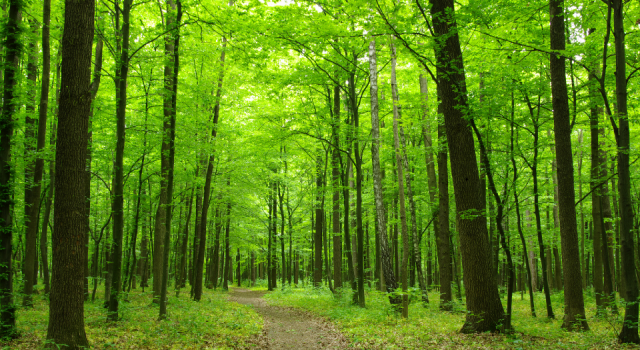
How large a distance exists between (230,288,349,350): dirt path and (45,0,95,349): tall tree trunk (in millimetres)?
4126

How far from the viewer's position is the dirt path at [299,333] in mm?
8469

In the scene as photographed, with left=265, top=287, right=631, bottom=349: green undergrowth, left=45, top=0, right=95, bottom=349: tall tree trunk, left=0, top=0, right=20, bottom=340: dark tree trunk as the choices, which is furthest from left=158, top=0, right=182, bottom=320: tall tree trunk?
left=265, top=287, right=631, bottom=349: green undergrowth

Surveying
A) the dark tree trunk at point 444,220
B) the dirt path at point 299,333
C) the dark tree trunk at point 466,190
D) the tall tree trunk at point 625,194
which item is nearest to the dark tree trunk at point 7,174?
the dirt path at point 299,333

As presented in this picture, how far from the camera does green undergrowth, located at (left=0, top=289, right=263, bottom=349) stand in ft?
23.5

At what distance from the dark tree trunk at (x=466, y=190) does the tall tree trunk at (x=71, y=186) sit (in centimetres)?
705

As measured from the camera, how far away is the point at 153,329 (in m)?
8.62

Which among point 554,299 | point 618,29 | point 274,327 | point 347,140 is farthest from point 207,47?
point 554,299

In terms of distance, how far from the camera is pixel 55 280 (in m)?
5.56

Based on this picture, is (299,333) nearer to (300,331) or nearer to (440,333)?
(300,331)

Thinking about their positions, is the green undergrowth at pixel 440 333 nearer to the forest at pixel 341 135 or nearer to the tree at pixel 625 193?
the forest at pixel 341 135

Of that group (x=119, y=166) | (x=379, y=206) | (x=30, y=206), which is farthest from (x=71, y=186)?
(x=379, y=206)

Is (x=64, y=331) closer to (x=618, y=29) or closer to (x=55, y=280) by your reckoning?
(x=55, y=280)

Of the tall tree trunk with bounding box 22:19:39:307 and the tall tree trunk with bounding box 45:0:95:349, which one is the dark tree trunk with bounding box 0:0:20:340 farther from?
the tall tree trunk with bounding box 45:0:95:349

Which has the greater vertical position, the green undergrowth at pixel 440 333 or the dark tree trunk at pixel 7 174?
the dark tree trunk at pixel 7 174
